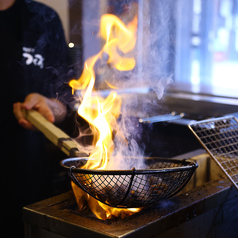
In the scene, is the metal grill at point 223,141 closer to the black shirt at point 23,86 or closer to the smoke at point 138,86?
the smoke at point 138,86

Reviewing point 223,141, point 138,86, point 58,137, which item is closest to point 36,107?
point 58,137

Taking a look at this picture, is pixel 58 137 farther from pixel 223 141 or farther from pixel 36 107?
pixel 223 141

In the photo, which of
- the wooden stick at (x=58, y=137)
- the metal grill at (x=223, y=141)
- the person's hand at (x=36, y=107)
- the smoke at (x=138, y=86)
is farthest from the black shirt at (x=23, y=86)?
the metal grill at (x=223, y=141)

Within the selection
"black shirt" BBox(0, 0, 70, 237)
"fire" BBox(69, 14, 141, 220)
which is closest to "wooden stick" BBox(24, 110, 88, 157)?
"fire" BBox(69, 14, 141, 220)

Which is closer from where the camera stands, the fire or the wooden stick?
the fire

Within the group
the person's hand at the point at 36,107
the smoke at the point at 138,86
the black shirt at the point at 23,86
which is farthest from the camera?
the black shirt at the point at 23,86

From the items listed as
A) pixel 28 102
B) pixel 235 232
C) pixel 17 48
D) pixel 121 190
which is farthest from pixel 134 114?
pixel 121 190

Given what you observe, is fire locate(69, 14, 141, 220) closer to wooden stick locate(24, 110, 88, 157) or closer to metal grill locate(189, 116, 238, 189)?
wooden stick locate(24, 110, 88, 157)

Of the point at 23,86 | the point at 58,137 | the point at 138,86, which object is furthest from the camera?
the point at 138,86

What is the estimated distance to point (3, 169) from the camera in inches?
77.7

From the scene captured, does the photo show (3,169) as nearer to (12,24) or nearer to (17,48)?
(17,48)

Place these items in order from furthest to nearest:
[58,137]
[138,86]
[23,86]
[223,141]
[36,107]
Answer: [138,86] → [23,86] → [36,107] → [223,141] → [58,137]

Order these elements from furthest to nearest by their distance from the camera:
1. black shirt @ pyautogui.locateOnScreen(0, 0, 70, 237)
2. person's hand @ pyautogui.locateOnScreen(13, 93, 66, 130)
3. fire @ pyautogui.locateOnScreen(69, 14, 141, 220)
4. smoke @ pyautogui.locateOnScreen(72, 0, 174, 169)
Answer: black shirt @ pyautogui.locateOnScreen(0, 0, 70, 237)
person's hand @ pyautogui.locateOnScreen(13, 93, 66, 130)
smoke @ pyautogui.locateOnScreen(72, 0, 174, 169)
fire @ pyautogui.locateOnScreen(69, 14, 141, 220)

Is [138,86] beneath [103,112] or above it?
beneath
